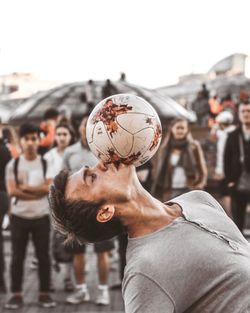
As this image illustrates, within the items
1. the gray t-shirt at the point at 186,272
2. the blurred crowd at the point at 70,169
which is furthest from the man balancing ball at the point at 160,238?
the blurred crowd at the point at 70,169

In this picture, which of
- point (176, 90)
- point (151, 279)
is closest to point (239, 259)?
point (151, 279)

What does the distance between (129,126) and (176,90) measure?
39.7 ft

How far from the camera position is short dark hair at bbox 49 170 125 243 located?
6.61ft

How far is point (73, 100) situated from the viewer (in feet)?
32.1

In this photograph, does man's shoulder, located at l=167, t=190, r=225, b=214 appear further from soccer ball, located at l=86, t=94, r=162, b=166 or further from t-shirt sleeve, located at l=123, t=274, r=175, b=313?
t-shirt sleeve, located at l=123, t=274, r=175, b=313

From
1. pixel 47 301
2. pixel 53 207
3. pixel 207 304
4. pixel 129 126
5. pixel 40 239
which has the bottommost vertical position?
pixel 47 301

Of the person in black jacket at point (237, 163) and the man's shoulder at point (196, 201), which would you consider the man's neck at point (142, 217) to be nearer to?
the man's shoulder at point (196, 201)

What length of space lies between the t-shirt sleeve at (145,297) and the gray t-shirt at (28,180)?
3.70m

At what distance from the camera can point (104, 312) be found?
5094mm

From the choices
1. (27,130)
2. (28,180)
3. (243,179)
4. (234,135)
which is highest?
(27,130)

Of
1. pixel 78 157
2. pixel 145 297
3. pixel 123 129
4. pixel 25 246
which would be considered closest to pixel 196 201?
pixel 123 129

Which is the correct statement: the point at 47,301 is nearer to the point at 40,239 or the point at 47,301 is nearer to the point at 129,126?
the point at 40,239

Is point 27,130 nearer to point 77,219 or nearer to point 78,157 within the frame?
point 78,157

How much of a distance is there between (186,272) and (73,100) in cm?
811
